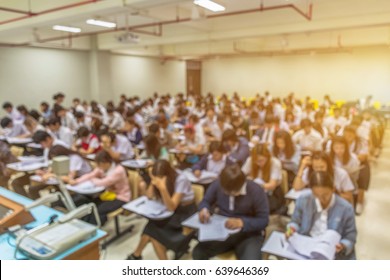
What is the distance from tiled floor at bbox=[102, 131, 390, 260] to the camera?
7.05 feet

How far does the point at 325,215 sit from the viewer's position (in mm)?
2004

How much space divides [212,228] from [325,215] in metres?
0.79

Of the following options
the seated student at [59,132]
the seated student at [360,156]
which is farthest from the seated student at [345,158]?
the seated student at [59,132]

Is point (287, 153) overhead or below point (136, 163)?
overhead

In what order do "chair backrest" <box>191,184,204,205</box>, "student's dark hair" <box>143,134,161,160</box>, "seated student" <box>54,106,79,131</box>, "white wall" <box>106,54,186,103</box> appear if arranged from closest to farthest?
"chair backrest" <box>191,184,204,205</box>
"student's dark hair" <box>143,134,161,160</box>
"seated student" <box>54,106,79,131</box>
"white wall" <box>106,54,186,103</box>

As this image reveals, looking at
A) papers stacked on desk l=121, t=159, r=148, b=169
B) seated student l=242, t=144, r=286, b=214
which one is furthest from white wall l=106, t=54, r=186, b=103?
seated student l=242, t=144, r=286, b=214

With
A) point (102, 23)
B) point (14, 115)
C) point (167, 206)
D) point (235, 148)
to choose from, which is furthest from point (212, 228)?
point (14, 115)

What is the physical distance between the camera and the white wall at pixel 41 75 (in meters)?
3.88

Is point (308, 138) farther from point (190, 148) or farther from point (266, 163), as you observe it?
point (190, 148)

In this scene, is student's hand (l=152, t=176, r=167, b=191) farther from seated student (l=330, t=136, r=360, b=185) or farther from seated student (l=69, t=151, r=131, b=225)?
seated student (l=330, t=136, r=360, b=185)

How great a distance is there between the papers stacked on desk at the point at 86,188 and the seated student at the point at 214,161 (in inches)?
43.6

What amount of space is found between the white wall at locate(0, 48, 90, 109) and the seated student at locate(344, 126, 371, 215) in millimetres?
3672

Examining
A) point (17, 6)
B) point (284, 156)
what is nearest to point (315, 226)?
point (284, 156)
